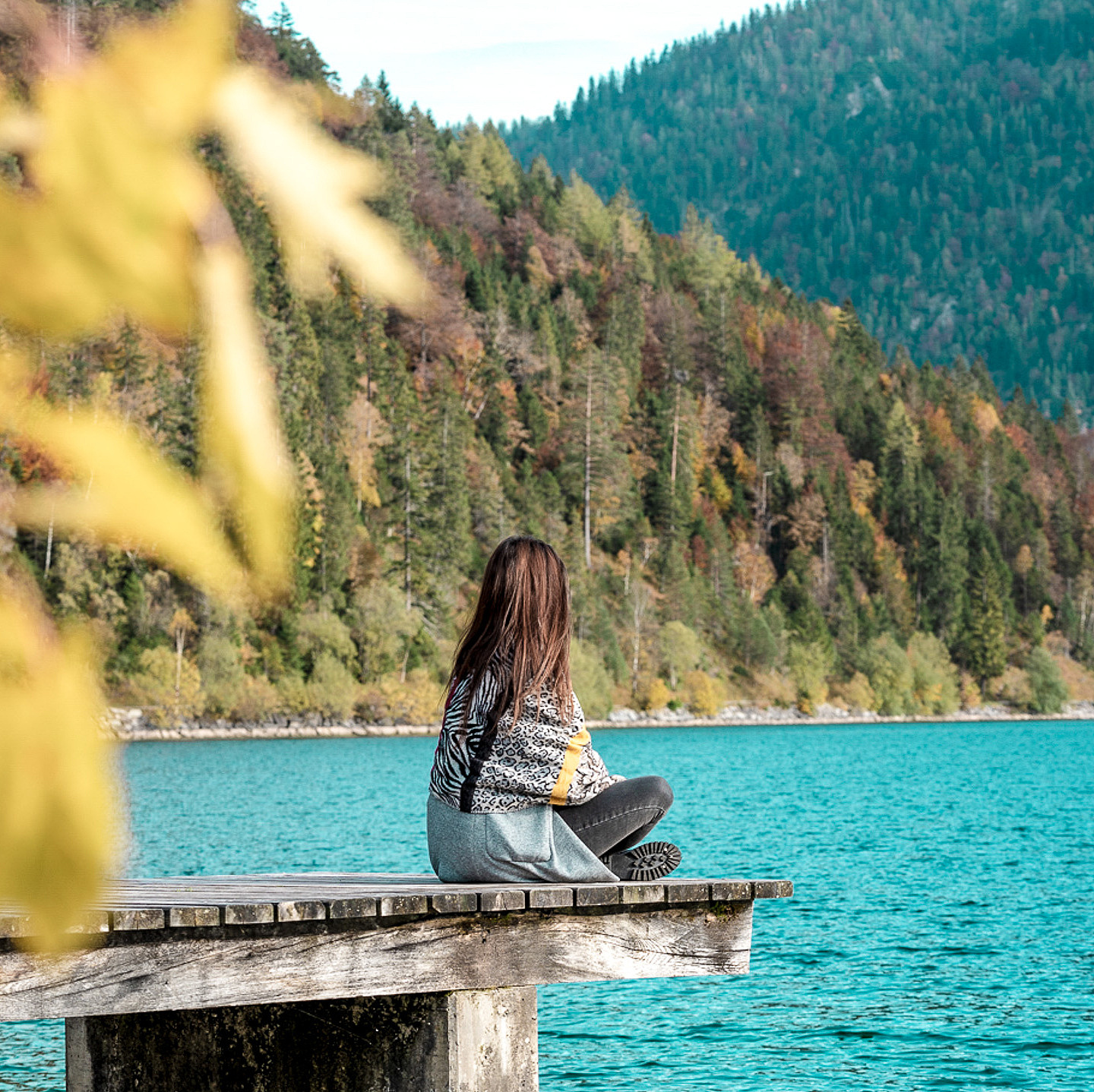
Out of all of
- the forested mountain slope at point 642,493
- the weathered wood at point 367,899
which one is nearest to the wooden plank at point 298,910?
the weathered wood at point 367,899

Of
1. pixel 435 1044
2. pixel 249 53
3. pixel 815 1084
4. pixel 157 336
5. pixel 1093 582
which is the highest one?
pixel 1093 582

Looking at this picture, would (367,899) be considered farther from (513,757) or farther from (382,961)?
(513,757)

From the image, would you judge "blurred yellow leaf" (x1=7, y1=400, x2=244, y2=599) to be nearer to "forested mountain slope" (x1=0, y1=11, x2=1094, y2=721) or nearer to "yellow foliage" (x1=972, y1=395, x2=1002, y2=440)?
"forested mountain slope" (x1=0, y1=11, x2=1094, y2=721)

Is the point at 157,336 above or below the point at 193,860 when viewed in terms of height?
above

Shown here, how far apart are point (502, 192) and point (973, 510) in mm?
46182

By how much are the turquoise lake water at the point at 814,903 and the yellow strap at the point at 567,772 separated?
4.29ft

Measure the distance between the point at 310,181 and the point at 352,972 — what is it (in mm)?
4240

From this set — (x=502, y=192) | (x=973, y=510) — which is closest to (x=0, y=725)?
(x=502, y=192)

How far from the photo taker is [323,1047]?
5.21 m

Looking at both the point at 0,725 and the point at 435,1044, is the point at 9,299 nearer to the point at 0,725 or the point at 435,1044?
the point at 0,725

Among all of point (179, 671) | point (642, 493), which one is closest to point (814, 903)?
point (179, 671)

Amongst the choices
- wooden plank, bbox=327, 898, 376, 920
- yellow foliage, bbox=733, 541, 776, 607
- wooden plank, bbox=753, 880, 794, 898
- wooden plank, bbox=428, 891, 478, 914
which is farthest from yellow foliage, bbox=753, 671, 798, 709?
wooden plank, bbox=327, 898, 376, 920

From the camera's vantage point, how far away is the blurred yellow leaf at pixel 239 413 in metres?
0.58

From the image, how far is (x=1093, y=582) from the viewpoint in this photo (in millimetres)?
126750
